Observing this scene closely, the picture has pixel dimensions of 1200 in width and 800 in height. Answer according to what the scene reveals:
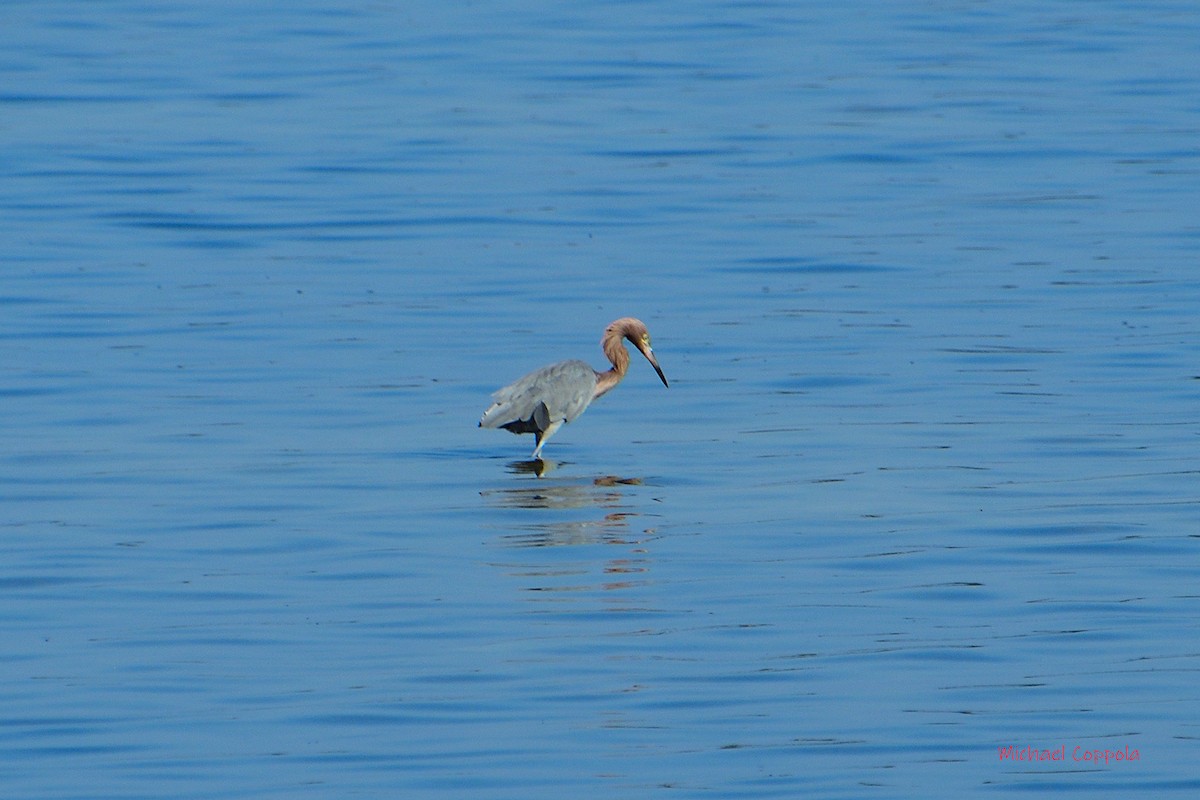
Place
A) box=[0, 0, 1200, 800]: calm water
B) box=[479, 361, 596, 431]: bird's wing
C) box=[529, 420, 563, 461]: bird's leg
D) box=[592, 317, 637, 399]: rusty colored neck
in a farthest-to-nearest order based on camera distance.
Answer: box=[592, 317, 637, 399]: rusty colored neck → box=[529, 420, 563, 461]: bird's leg → box=[479, 361, 596, 431]: bird's wing → box=[0, 0, 1200, 800]: calm water

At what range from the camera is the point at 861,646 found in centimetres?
859

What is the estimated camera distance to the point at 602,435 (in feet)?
44.0

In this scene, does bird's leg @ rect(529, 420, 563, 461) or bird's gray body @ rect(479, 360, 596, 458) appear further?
bird's leg @ rect(529, 420, 563, 461)

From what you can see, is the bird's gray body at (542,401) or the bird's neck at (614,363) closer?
the bird's gray body at (542,401)

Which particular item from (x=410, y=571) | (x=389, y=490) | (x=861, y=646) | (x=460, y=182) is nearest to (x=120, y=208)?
(x=460, y=182)

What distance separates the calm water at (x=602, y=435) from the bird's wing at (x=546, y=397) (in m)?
0.33

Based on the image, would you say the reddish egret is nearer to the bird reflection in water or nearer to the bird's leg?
the bird's leg

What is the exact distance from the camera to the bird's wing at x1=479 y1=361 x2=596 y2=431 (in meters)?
12.4

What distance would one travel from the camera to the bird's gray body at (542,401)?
12414 millimetres

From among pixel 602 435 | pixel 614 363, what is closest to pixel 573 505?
pixel 602 435

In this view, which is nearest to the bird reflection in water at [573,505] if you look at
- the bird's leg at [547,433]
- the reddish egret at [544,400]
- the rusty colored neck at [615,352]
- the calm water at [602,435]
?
the calm water at [602,435]

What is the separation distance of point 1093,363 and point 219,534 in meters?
6.72

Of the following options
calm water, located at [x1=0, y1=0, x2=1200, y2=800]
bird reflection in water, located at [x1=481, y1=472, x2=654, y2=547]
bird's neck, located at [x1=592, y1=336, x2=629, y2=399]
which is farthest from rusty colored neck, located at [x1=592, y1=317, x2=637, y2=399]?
bird reflection in water, located at [x1=481, y1=472, x2=654, y2=547]

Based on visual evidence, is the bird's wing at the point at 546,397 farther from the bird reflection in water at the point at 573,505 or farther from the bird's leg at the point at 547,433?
the bird reflection in water at the point at 573,505
